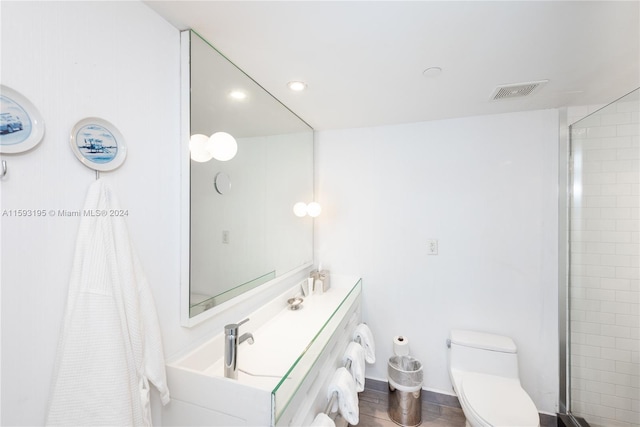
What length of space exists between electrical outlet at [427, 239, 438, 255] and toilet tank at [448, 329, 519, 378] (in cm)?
63

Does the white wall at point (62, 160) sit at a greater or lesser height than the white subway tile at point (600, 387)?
greater

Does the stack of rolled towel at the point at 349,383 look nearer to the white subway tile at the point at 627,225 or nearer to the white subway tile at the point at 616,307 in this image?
the white subway tile at the point at 616,307

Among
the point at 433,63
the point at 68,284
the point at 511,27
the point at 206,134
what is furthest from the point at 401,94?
the point at 68,284

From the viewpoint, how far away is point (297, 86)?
5.46 feet

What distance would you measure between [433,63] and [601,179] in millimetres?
1447

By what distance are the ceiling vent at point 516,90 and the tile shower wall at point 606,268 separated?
21.1 inches

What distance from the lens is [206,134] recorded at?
126cm

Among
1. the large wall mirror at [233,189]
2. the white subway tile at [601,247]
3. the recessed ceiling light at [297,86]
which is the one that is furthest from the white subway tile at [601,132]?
the large wall mirror at [233,189]

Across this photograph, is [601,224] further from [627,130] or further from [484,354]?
[484,354]

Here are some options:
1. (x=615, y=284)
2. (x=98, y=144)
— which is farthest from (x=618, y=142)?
(x=98, y=144)

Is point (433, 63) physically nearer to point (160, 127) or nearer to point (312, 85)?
point (312, 85)

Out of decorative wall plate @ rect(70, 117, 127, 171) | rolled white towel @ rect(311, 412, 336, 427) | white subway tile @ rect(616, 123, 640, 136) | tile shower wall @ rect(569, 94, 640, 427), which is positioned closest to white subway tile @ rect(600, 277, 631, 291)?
tile shower wall @ rect(569, 94, 640, 427)

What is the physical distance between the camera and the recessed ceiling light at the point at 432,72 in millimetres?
1461

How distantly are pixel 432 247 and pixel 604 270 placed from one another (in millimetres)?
1048
